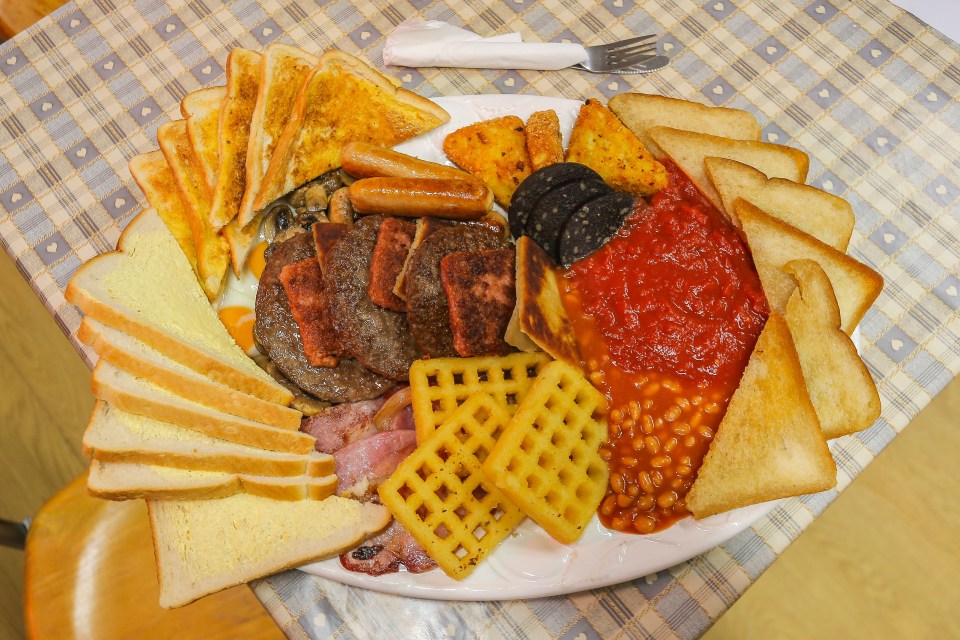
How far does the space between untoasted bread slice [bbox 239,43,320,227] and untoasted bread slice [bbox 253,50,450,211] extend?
0.08 meters

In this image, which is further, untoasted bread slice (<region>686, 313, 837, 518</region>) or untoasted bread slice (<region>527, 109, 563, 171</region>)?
untoasted bread slice (<region>527, 109, 563, 171</region>)

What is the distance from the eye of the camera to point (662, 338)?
2.92 m

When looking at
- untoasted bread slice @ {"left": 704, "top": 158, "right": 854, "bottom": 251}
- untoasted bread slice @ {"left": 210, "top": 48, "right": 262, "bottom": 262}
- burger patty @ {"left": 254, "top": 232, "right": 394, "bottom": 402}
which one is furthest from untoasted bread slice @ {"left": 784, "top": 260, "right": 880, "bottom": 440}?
untoasted bread slice @ {"left": 210, "top": 48, "right": 262, "bottom": 262}

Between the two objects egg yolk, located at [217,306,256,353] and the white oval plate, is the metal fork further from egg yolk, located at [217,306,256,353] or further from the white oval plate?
the white oval plate

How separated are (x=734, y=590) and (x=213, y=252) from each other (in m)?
2.79

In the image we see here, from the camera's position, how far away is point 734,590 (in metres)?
3.02

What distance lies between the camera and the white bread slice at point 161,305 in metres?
2.87

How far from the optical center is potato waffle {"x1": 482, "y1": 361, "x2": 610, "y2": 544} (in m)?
2.55

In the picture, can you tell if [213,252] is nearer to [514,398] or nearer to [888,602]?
[514,398]

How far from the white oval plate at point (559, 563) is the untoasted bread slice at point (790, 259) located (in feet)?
2.98

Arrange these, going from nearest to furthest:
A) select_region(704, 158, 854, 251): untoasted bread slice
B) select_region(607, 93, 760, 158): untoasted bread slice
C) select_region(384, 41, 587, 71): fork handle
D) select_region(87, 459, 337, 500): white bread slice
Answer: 1. select_region(87, 459, 337, 500): white bread slice
2. select_region(704, 158, 854, 251): untoasted bread slice
3. select_region(607, 93, 760, 158): untoasted bread slice
4. select_region(384, 41, 587, 71): fork handle

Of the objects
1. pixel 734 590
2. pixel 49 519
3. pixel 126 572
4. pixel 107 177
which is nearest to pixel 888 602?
pixel 734 590

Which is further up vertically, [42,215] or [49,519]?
[42,215]

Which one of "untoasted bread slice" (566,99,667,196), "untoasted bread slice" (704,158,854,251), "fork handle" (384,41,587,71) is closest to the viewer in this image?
"untoasted bread slice" (704,158,854,251)
